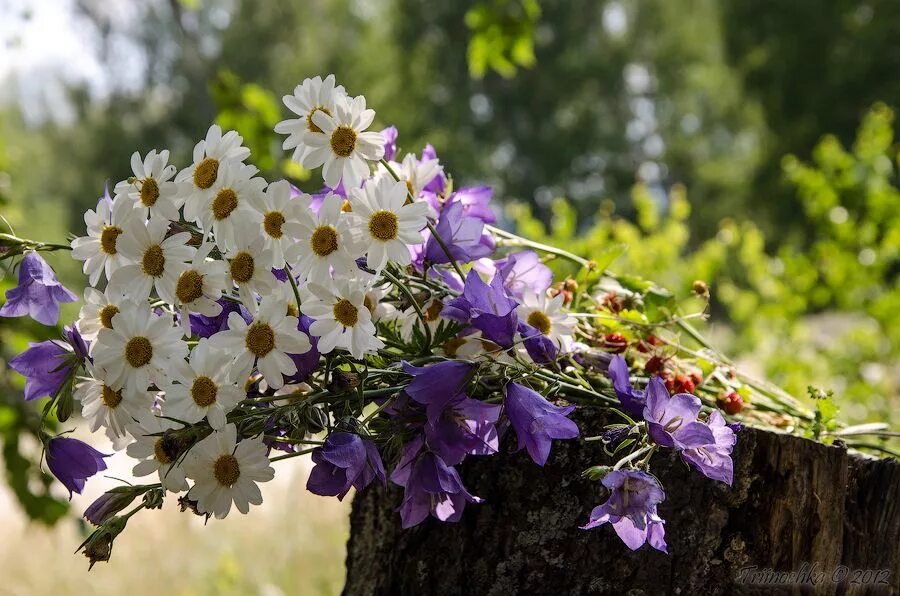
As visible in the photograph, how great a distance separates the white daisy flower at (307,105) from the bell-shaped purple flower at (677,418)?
499 millimetres

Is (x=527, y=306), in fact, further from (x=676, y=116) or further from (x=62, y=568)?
(x=676, y=116)

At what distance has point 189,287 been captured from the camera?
3.13 ft

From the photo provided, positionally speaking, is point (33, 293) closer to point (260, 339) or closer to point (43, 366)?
point (43, 366)

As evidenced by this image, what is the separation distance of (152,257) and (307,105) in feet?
0.85

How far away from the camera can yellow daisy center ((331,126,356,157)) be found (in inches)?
40.0

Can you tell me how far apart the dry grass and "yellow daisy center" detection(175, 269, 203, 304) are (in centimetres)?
233

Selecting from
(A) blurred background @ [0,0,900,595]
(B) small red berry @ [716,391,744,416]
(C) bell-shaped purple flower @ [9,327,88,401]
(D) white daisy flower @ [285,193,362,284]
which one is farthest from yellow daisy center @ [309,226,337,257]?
(A) blurred background @ [0,0,900,595]

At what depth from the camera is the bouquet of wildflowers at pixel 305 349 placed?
3.10ft

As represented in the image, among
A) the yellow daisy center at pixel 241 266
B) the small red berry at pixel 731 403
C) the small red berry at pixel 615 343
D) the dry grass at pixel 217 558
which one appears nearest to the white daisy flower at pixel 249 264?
the yellow daisy center at pixel 241 266

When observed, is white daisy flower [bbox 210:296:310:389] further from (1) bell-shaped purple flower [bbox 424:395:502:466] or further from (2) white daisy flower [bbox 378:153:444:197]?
(2) white daisy flower [bbox 378:153:444:197]

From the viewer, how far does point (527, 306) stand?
1135 mm

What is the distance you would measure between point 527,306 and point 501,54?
1.73 meters

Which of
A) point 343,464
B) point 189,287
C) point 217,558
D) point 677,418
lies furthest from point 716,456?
point 217,558

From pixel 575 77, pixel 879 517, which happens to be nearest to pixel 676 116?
pixel 575 77
